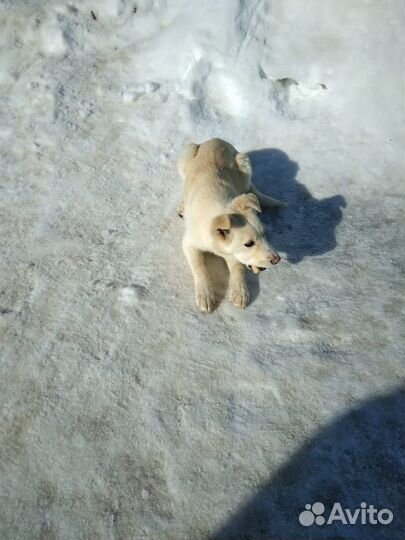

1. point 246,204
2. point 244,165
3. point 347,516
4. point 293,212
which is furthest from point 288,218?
point 347,516

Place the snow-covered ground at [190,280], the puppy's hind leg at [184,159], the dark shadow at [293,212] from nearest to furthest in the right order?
the snow-covered ground at [190,280] → the dark shadow at [293,212] → the puppy's hind leg at [184,159]

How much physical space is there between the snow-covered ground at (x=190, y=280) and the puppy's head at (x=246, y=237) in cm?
48

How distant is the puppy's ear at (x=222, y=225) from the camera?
397 centimetres

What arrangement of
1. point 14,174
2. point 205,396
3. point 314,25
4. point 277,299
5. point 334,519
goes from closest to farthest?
1. point 334,519
2. point 205,396
3. point 277,299
4. point 14,174
5. point 314,25

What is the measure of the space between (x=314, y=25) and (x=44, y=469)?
6194 millimetres

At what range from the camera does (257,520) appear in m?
3.08

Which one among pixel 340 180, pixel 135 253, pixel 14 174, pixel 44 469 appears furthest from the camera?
pixel 14 174

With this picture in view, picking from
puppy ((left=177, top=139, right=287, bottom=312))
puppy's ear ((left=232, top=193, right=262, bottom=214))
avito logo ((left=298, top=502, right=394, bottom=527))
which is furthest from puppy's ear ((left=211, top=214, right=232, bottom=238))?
avito logo ((left=298, top=502, right=394, bottom=527))

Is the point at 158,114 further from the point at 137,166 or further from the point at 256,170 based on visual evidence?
the point at 256,170

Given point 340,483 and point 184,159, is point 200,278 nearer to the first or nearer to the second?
point 184,159

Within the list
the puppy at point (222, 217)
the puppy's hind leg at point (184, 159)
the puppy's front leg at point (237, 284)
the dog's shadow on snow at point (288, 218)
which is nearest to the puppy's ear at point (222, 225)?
the puppy at point (222, 217)

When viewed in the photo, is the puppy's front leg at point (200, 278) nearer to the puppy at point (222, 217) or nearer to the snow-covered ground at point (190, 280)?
the puppy at point (222, 217)

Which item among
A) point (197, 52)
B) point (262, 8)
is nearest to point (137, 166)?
point (197, 52)

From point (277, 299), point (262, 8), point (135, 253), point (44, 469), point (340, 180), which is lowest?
point (44, 469)
